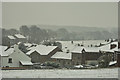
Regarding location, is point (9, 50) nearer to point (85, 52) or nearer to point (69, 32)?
point (69, 32)

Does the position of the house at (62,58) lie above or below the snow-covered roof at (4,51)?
below

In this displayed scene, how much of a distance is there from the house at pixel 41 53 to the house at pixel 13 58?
1.07 ft

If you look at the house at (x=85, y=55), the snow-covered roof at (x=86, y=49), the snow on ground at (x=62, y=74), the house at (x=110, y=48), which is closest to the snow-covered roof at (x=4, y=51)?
the snow on ground at (x=62, y=74)

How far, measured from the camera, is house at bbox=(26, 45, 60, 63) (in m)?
5.40

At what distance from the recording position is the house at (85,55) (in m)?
5.59

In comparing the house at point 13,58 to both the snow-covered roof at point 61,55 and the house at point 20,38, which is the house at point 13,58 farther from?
the snow-covered roof at point 61,55

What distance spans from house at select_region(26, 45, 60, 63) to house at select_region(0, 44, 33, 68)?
326mm

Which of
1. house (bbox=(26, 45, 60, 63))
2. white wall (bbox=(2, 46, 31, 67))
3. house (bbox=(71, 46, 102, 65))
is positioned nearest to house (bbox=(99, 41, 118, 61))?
house (bbox=(71, 46, 102, 65))

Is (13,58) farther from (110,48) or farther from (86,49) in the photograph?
(110,48)

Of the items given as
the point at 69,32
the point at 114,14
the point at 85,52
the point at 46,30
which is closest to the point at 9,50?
the point at 46,30

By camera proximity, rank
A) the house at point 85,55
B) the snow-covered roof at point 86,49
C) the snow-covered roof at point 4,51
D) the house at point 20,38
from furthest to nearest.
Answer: the snow-covered roof at point 86,49 → the house at point 85,55 → the house at point 20,38 → the snow-covered roof at point 4,51

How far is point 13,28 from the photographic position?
18.0 ft

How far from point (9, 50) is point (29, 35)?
0.94 m

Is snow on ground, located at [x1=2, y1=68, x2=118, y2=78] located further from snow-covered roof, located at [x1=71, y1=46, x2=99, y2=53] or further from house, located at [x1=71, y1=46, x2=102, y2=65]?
snow-covered roof, located at [x1=71, y1=46, x2=99, y2=53]
